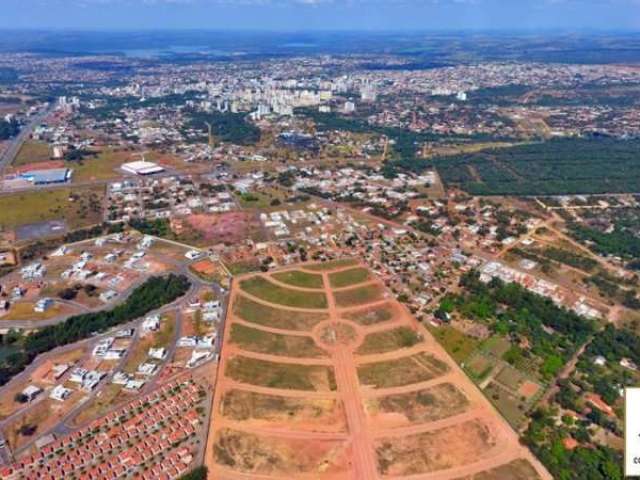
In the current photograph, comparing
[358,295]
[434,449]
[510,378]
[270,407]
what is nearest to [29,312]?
[270,407]

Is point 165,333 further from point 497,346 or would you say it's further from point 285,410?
point 497,346

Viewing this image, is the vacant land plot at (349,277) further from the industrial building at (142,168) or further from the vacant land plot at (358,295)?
the industrial building at (142,168)

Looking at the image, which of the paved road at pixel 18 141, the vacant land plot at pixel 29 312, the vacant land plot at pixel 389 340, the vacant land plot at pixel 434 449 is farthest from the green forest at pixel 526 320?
the paved road at pixel 18 141

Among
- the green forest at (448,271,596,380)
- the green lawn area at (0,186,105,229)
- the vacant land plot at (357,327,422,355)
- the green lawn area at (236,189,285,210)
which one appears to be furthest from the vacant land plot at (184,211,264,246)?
the green forest at (448,271,596,380)

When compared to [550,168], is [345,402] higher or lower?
lower

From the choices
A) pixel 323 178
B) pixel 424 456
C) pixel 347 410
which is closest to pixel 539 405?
pixel 424 456

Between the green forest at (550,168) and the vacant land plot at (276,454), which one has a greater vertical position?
the green forest at (550,168)
